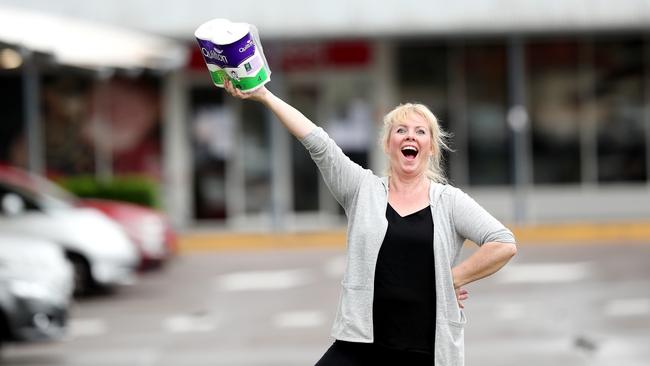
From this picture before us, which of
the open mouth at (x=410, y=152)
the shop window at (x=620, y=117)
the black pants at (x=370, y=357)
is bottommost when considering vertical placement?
the black pants at (x=370, y=357)

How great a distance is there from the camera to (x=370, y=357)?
466cm

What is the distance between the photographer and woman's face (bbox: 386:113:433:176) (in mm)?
4680

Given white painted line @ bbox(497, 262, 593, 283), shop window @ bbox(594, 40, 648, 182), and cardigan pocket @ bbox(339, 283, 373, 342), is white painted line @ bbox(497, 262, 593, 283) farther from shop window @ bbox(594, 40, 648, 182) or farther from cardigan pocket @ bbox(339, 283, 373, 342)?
cardigan pocket @ bbox(339, 283, 373, 342)

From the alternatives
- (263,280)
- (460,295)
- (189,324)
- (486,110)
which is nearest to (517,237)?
(486,110)

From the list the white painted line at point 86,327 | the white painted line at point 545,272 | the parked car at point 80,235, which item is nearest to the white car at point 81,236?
the parked car at point 80,235

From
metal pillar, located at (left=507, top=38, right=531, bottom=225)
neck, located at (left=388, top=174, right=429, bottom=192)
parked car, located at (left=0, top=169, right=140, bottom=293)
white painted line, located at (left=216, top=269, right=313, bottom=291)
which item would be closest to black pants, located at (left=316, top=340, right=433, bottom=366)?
neck, located at (left=388, top=174, right=429, bottom=192)

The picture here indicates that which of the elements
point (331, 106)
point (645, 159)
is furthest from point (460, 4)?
point (645, 159)

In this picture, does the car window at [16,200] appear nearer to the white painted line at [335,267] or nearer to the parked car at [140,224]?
the parked car at [140,224]

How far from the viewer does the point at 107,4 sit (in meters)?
22.1

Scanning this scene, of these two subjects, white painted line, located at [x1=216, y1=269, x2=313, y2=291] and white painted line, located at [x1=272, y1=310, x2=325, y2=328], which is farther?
white painted line, located at [x1=216, y1=269, x2=313, y2=291]

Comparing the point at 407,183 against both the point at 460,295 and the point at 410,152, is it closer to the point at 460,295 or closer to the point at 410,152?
the point at 410,152

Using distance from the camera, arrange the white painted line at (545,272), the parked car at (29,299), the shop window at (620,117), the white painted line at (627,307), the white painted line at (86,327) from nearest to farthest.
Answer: the parked car at (29,299)
the white painted line at (86,327)
the white painted line at (627,307)
the white painted line at (545,272)
the shop window at (620,117)

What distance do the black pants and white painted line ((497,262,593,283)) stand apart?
11320mm

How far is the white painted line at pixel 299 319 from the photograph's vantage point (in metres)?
12.7
